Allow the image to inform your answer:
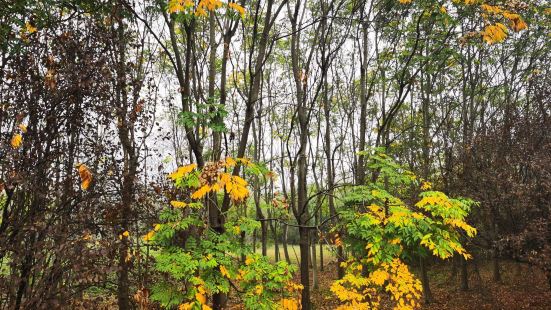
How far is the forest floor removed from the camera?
1318 centimetres

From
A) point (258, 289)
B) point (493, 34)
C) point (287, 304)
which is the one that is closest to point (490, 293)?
point (287, 304)

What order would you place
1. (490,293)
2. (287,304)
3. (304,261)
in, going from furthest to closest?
(490,293) < (304,261) < (287,304)

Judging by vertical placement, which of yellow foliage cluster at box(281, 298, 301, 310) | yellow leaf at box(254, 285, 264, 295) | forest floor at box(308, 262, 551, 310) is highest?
yellow leaf at box(254, 285, 264, 295)

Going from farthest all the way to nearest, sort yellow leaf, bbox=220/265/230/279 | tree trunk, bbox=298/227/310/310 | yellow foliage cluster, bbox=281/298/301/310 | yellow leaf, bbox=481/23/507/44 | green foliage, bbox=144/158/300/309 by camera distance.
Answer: tree trunk, bbox=298/227/310/310, yellow foliage cluster, bbox=281/298/301/310, yellow leaf, bbox=220/265/230/279, green foliage, bbox=144/158/300/309, yellow leaf, bbox=481/23/507/44

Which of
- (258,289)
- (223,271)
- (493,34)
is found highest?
(493,34)

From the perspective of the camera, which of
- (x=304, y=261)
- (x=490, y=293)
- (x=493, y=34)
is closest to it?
(x=493, y=34)

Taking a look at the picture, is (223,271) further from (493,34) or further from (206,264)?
(493,34)

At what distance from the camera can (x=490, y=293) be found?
44.1 ft

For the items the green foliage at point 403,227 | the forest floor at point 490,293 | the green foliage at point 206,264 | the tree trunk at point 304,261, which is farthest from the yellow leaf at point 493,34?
Answer: the forest floor at point 490,293

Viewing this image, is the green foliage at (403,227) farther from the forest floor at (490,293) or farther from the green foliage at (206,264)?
the forest floor at (490,293)

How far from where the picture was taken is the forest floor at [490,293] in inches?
519

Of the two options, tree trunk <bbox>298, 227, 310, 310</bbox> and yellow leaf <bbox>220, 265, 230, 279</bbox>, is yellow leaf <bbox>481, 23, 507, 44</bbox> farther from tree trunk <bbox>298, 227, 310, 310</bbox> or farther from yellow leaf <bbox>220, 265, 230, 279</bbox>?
tree trunk <bbox>298, 227, 310, 310</bbox>

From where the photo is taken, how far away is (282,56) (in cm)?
1938

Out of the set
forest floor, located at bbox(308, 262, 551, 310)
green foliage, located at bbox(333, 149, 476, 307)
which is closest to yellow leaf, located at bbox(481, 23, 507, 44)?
green foliage, located at bbox(333, 149, 476, 307)
